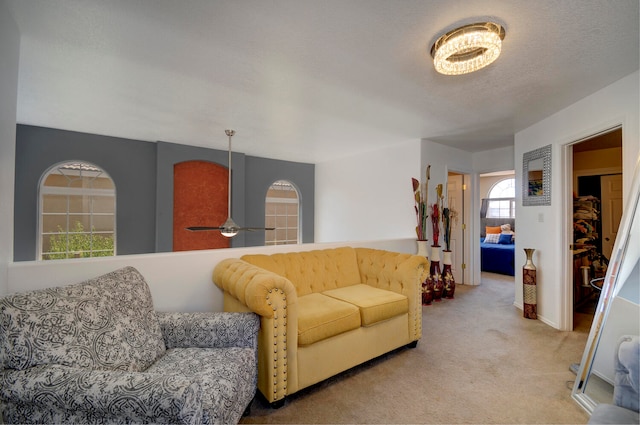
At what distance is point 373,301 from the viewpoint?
7.47 feet

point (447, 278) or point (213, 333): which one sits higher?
point (213, 333)

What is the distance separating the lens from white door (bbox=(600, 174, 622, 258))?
416cm

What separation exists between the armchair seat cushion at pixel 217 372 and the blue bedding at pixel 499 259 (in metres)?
5.84

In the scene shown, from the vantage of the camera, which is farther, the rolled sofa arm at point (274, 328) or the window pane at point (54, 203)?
the window pane at point (54, 203)

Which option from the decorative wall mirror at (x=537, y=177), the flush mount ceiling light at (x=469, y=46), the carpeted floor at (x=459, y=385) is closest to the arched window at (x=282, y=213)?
the carpeted floor at (x=459, y=385)

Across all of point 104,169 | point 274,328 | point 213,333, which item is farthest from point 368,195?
point 104,169

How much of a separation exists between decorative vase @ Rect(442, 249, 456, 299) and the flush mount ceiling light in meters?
2.94

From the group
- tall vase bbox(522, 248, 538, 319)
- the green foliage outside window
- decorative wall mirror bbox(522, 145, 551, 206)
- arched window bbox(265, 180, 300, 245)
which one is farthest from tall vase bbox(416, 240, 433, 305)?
the green foliage outside window

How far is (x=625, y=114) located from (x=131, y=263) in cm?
399

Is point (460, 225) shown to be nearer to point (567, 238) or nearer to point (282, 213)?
point (567, 238)

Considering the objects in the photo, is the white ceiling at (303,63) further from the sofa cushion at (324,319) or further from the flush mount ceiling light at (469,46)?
the sofa cushion at (324,319)

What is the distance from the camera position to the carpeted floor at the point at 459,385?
5.52 ft

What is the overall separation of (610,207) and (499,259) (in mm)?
1980

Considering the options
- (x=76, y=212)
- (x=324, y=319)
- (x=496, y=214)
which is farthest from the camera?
(x=496, y=214)
